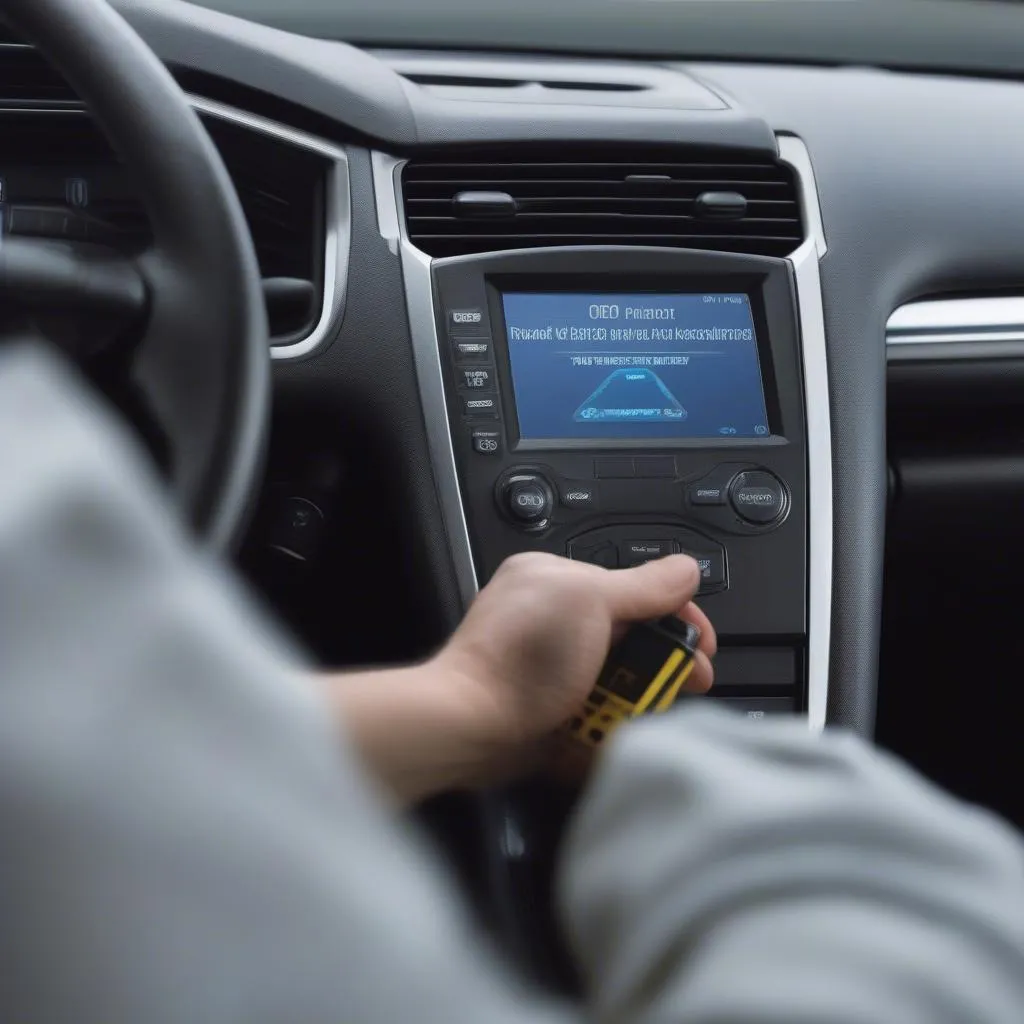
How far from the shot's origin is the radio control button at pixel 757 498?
1.19m

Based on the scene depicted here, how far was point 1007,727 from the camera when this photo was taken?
1.61 metres

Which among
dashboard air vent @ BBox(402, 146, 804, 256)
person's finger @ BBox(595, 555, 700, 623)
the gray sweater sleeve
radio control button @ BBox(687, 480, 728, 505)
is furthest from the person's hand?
the gray sweater sleeve

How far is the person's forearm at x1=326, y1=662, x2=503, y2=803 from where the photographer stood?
75 cm

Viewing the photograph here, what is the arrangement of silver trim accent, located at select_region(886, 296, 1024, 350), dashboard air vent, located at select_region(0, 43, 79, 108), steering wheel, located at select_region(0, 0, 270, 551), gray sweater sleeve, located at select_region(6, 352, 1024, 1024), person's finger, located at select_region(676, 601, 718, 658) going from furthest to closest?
silver trim accent, located at select_region(886, 296, 1024, 350)
dashboard air vent, located at select_region(0, 43, 79, 108)
person's finger, located at select_region(676, 601, 718, 658)
steering wheel, located at select_region(0, 0, 270, 551)
gray sweater sleeve, located at select_region(6, 352, 1024, 1024)

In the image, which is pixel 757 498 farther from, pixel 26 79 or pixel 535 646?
pixel 26 79

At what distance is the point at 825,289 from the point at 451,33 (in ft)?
1.80

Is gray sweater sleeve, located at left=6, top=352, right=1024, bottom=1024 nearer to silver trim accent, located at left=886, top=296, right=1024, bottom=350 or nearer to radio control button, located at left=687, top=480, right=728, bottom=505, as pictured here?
radio control button, located at left=687, top=480, right=728, bottom=505

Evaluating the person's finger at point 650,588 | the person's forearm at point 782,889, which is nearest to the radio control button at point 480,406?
the person's finger at point 650,588

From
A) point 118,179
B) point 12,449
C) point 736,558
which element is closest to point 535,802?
point 736,558

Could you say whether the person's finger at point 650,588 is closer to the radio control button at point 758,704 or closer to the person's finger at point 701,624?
the person's finger at point 701,624

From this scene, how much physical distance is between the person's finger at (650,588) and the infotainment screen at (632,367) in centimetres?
24

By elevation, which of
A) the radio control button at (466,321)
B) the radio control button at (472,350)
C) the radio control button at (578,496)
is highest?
the radio control button at (466,321)

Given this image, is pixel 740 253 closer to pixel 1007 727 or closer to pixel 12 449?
pixel 1007 727

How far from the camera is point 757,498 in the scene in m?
1.19
